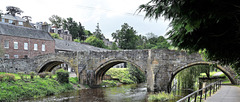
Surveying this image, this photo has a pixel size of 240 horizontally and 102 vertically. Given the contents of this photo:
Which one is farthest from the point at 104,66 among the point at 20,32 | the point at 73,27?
the point at 73,27

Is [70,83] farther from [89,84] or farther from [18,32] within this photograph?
[18,32]

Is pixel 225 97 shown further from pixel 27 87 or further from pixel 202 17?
pixel 27 87

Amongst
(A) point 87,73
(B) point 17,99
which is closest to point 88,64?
(A) point 87,73

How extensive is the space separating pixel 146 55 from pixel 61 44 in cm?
2294

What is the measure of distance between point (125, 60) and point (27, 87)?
9481 mm

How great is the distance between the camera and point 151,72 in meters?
22.5

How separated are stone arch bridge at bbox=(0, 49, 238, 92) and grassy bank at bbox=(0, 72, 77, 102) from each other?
134 inches

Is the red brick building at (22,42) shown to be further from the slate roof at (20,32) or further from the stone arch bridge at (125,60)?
the stone arch bridge at (125,60)

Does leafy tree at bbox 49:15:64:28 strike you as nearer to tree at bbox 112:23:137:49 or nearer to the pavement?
tree at bbox 112:23:137:49

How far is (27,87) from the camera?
1934 centimetres

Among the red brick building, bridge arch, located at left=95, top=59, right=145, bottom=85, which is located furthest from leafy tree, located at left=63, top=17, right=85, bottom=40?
bridge arch, located at left=95, top=59, right=145, bottom=85

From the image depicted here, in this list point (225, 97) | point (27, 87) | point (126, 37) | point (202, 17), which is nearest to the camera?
point (202, 17)

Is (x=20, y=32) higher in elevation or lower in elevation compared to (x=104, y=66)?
higher

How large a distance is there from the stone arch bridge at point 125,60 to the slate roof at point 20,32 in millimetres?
5830
